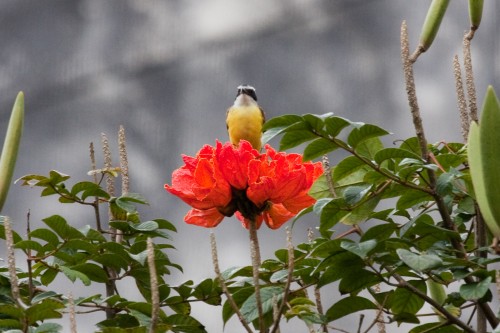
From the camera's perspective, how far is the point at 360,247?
0.68 m

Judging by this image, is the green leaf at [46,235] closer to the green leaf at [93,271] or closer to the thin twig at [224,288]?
the green leaf at [93,271]

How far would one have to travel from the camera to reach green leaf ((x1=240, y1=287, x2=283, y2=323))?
710 millimetres

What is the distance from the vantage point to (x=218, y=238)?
1.63 metres

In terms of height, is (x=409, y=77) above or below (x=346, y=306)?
above

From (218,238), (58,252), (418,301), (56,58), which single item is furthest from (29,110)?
(418,301)

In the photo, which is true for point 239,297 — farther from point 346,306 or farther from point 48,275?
point 48,275

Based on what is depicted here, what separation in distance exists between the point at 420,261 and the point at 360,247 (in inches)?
2.3

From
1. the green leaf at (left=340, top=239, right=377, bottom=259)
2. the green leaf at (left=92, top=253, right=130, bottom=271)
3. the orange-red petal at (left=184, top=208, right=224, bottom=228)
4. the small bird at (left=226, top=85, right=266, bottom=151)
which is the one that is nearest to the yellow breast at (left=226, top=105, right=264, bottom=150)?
the small bird at (left=226, top=85, right=266, bottom=151)

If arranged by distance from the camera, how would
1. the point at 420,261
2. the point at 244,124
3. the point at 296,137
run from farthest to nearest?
the point at 244,124, the point at 296,137, the point at 420,261

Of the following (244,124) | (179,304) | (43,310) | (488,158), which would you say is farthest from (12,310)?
(244,124)

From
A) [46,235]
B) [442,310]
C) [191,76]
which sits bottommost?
[442,310]

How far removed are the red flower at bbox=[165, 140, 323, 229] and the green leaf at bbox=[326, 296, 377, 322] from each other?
126 mm

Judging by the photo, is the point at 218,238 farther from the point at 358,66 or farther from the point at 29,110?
the point at 29,110

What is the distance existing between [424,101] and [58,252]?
1061 mm
